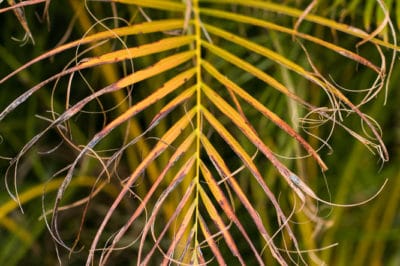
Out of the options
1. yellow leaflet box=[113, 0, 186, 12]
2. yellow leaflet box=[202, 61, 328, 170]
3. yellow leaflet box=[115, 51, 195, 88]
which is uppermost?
yellow leaflet box=[113, 0, 186, 12]

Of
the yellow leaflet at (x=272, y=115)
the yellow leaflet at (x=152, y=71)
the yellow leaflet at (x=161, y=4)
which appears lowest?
the yellow leaflet at (x=272, y=115)

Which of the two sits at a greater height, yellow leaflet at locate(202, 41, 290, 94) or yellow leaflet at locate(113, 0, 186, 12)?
yellow leaflet at locate(113, 0, 186, 12)

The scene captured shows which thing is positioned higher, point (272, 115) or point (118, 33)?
point (118, 33)

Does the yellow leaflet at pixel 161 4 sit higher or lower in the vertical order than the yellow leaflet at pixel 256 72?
higher

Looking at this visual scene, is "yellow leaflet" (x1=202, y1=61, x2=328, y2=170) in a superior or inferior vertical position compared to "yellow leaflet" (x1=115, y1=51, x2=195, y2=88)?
inferior

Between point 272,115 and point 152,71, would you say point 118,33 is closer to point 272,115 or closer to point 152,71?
point 152,71

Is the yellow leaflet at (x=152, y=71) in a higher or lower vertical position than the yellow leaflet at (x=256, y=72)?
higher

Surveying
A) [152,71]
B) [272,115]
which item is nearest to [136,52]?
[152,71]

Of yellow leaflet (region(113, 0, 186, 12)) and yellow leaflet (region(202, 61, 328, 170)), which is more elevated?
yellow leaflet (region(113, 0, 186, 12))

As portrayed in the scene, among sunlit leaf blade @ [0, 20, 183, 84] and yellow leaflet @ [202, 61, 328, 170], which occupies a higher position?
sunlit leaf blade @ [0, 20, 183, 84]

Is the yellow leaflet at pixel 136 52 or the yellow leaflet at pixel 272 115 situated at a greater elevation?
the yellow leaflet at pixel 136 52

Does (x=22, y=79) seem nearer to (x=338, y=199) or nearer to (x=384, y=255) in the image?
(x=338, y=199)
